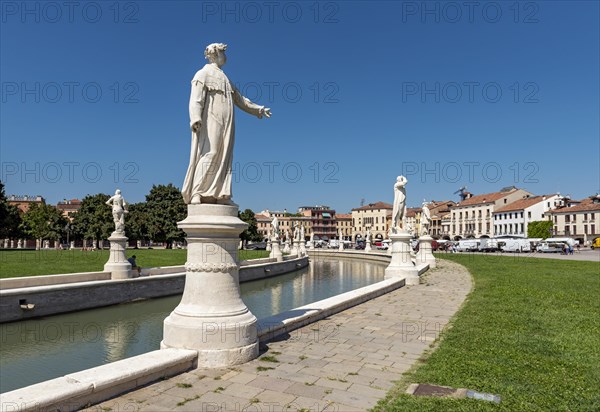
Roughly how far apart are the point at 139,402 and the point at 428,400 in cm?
273

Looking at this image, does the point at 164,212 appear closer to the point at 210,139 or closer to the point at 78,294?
the point at 78,294

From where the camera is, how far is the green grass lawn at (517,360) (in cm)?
397

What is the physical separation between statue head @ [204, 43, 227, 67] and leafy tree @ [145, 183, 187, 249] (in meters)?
49.8

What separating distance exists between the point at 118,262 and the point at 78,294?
2.88 m

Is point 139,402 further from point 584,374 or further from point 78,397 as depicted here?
point 584,374

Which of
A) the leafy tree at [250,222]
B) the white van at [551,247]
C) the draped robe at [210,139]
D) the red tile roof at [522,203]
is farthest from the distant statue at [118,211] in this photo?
the red tile roof at [522,203]

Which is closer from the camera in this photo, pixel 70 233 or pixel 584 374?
pixel 584 374

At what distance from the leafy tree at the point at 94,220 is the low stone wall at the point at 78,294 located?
1516 inches

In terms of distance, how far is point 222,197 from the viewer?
18.7 ft

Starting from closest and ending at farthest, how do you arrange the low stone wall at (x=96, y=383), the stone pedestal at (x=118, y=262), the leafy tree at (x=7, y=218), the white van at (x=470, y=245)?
the low stone wall at (x=96, y=383)
the stone pedestal at (x=118, y=262)
the leafy tree at (x=7, y=218)
the white van at (x=470, y=245)

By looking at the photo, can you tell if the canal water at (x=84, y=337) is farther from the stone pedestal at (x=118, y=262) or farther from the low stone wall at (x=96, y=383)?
the low stone wall at (x=96, y=383)

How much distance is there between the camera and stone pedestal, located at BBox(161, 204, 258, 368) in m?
5.22

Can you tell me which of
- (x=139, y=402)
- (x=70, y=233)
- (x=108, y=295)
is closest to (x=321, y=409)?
(x=139, y=402)

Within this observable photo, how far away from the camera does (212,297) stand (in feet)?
17.9
